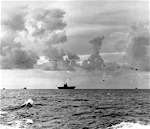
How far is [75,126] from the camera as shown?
3634 centimetres

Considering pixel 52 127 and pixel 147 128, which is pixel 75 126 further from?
pixel 147 128

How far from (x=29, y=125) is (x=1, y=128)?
5332 millimetres

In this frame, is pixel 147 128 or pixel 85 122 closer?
pixel 147 128

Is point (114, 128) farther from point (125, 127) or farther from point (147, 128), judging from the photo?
point (147, 128)

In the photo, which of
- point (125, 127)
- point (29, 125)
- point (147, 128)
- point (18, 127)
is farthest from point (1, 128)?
point (147, 128)

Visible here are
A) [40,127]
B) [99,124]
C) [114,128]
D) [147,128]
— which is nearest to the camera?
[147,128]

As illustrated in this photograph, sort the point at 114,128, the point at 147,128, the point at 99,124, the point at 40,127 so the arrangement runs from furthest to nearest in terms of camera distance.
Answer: the point at 99,124, the point at 40,127, the point at 114,128, the point at 147,128

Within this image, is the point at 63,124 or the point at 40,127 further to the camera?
the point at 63,124

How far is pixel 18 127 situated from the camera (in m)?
34.1

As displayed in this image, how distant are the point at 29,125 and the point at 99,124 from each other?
10275 mm

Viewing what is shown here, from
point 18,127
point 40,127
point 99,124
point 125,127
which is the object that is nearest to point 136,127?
point 125,127

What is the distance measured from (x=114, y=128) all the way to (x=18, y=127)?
1281 cm

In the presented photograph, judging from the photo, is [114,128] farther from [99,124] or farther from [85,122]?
[85,122]

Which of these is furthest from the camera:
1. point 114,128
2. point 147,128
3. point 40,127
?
point 40,127
